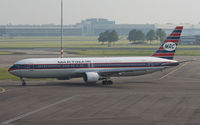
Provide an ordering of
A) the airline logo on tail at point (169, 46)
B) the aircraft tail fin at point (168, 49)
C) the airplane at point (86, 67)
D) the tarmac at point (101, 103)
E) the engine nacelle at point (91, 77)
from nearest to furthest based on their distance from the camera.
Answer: the tarmac at point (101, 103), the engine nacelle at point (91, 77), the airplane at point (86, 67), the aircraft tail fin at point (168, 49), the airline logo on tail at point (169, 46)

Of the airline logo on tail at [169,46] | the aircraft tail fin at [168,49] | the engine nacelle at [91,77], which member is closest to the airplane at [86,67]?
the engine nacelle at [91,77]

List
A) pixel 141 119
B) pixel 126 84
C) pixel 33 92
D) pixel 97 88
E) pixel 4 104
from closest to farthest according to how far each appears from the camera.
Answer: pixel 141 119 < pixel 4 104 < pixel 33 92 < pixel 97 88 < pixel 126 84

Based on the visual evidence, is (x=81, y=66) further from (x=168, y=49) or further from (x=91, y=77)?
(x=168, y=49)

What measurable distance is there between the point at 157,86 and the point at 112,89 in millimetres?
7009

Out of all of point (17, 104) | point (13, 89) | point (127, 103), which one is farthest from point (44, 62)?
point (127, 103)

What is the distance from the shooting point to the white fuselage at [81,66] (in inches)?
1838

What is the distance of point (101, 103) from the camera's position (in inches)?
1359

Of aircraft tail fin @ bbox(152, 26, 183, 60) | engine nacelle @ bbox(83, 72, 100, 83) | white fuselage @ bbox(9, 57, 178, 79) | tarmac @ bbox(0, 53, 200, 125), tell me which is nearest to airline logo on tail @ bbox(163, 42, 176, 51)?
aircraft tail fin @ bbox(152, 26, 183, 60)

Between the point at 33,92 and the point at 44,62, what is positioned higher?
the point at 44,62

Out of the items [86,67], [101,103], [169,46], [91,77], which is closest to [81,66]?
[86,67]

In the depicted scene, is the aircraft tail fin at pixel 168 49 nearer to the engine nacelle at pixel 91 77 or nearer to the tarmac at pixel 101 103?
the tarmac at pixel 101 103

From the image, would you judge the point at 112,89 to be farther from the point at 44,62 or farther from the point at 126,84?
the point at 44,62

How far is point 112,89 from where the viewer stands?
145ft

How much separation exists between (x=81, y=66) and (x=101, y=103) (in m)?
14.2
